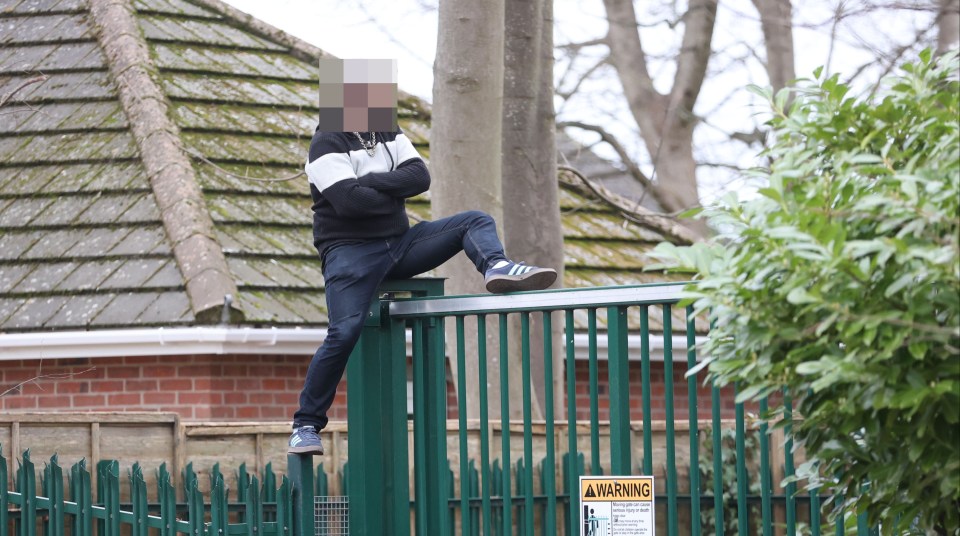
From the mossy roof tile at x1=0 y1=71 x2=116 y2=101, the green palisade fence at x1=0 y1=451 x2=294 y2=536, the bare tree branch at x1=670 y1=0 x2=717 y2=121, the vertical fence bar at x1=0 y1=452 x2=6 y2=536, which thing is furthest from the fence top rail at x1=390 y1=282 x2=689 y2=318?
the bare tree branch at x1=670 y1=0 x2=717 y2=121

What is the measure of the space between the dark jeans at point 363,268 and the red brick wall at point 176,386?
3.92m

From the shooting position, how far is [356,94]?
16.0 ft

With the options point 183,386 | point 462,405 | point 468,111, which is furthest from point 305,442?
point 183,386

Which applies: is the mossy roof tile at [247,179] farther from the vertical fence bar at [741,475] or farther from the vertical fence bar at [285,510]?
the vertical fence bar at [741,475]

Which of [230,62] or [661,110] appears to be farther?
[661,110]

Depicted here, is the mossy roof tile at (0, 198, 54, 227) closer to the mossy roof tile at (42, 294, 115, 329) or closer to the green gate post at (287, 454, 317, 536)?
the mossy roof tile at (42, 294, 115, 329)

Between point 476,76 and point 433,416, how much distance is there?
131 inches

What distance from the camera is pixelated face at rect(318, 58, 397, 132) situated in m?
4.86

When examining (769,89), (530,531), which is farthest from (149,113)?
(769,89)

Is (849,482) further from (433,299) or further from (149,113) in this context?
(149,113)

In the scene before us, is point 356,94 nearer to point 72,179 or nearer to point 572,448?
point 572,448

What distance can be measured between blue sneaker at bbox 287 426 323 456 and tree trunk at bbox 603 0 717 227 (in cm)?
1277

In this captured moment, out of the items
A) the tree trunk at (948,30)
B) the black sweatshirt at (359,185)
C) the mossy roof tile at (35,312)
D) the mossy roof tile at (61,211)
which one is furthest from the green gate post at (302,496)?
the tree trunk at (948,30)

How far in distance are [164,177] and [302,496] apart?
5084 mm
